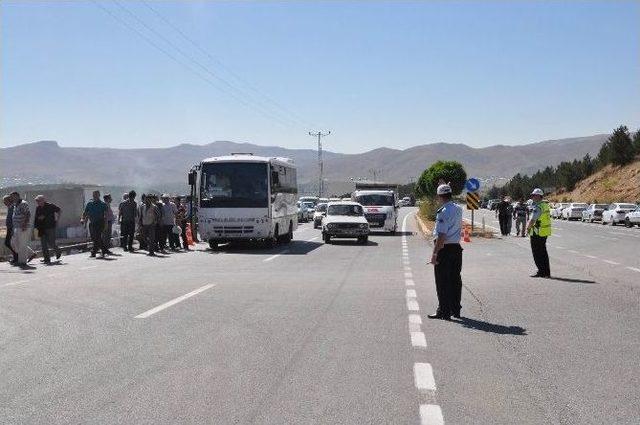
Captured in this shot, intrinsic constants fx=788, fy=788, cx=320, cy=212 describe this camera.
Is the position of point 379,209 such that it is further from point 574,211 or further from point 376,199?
point 574,211

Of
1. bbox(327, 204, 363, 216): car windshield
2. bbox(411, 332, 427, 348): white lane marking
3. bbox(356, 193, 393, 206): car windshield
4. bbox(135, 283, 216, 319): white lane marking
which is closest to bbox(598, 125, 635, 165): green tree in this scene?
bbox(356, 193, 393, 206): car windshield

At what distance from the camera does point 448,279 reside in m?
10.0

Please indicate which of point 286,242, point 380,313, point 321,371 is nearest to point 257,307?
point 380,313

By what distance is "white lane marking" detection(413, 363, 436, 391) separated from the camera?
618 centimetres

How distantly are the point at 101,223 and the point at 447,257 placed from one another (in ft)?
46.8

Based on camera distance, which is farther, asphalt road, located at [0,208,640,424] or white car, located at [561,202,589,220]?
white car, located at [561,202,589,220]

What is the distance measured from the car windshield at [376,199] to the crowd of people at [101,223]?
36.9ft

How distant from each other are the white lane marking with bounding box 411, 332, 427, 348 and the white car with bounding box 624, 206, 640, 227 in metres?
43.9

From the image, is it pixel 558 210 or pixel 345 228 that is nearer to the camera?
pixel 345 228

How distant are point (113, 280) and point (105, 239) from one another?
28.9 feet

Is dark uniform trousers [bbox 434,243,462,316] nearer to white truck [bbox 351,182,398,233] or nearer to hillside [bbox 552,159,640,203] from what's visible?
white truck [bbox 351,182,398,233]

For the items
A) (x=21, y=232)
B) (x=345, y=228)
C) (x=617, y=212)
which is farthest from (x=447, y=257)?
(x=617, y=212)

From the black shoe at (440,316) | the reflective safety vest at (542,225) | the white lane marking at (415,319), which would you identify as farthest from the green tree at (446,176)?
the black shoe at (440,316)

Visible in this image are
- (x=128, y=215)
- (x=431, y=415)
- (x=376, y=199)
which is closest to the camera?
(x=431, y=415)
